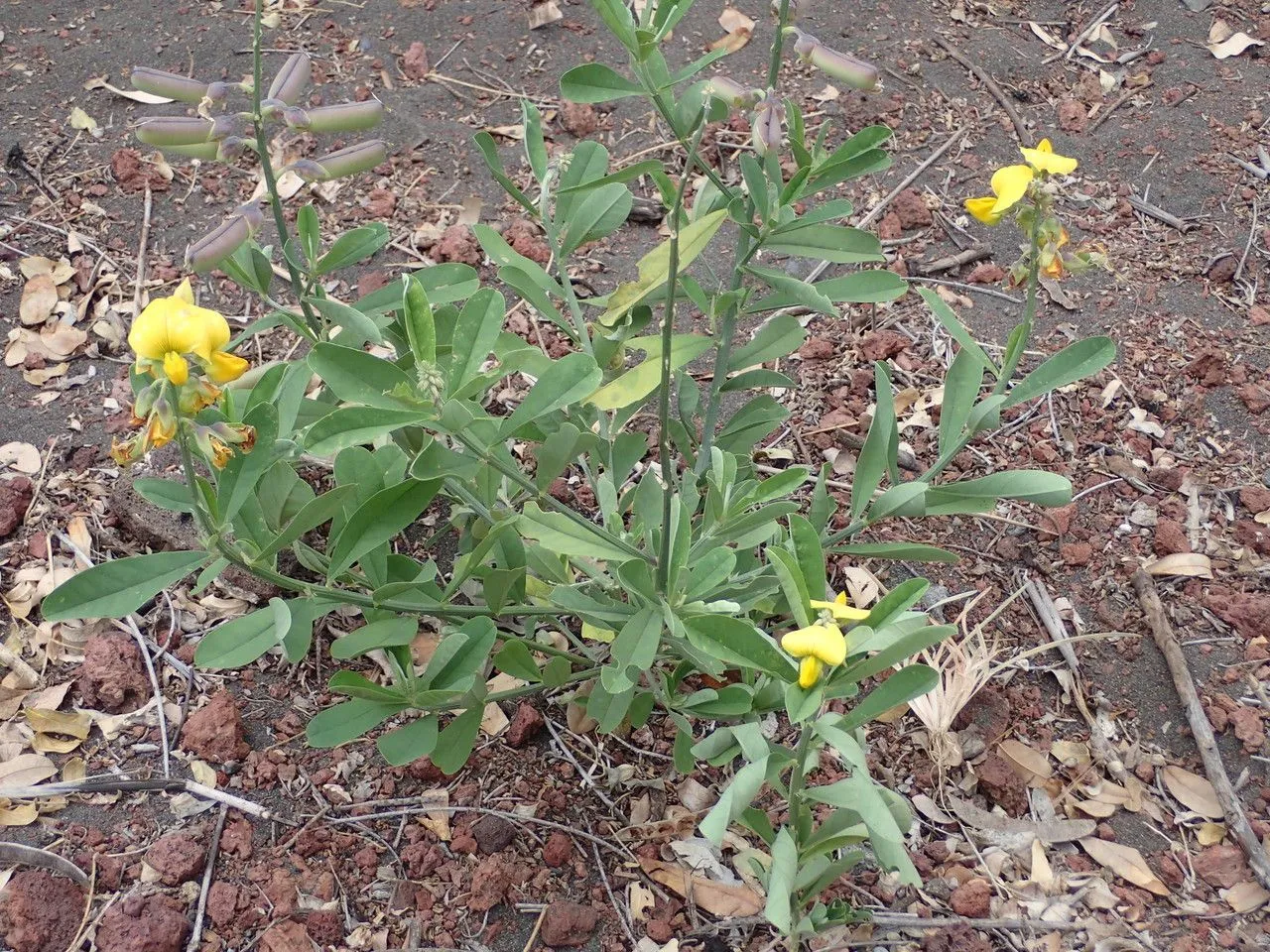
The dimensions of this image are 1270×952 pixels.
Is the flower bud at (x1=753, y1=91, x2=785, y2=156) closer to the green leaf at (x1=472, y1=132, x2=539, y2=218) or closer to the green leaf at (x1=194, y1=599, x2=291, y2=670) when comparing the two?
the green leaf at (x1=472, y1=132, x2=539, y2=218)

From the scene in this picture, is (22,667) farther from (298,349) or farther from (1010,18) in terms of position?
(1010,18)

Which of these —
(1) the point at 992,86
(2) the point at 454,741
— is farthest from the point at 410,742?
(1) the point at 992,86

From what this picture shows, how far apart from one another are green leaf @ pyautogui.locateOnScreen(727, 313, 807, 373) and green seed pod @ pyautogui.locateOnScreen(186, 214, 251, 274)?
1025 millimetres

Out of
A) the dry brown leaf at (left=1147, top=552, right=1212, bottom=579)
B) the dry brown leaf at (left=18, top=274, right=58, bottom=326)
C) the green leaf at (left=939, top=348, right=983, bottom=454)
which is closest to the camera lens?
the green leaf at (left=939, top=348, right=983, bottom=454)

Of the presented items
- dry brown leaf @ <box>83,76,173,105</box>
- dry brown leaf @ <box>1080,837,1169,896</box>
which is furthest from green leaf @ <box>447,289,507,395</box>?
dry brown leaf @ <box>83,76,173,105</box>

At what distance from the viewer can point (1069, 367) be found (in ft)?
6.91

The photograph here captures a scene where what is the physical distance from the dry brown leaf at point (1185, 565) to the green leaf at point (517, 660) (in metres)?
1.65

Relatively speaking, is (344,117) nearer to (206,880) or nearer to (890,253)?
(206,880)

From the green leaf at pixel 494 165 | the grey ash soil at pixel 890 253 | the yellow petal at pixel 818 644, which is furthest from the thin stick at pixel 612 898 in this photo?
the green leaf at pixel 494 165

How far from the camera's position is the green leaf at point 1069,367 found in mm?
2080

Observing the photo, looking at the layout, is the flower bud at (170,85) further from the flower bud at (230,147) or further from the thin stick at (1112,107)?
the thin stick at (1112,107)

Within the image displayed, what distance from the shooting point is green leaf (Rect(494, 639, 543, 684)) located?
2.01m

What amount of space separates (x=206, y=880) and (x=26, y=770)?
1.57 feet

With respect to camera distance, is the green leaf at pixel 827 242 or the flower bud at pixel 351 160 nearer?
the flower bud at pixel 351 160
